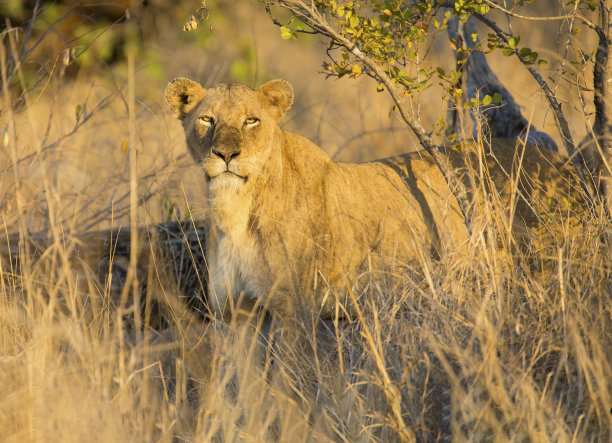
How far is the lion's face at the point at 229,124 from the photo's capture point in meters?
3.52

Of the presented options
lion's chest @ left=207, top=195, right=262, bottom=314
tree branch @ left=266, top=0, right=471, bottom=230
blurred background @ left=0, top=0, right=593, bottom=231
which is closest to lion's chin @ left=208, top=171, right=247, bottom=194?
lion's chest @ left=207, top=195, right=262, bottom=314

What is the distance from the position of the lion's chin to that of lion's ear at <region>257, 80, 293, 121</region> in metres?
0.58

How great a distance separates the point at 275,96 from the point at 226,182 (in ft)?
2.35

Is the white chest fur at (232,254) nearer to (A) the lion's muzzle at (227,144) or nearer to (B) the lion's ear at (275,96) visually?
(A) the lion's muzzle at (227,144)

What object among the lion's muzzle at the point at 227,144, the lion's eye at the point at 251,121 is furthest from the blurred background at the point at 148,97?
the lion's muzzle at the point at 227,144

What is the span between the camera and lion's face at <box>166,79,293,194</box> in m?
3.52

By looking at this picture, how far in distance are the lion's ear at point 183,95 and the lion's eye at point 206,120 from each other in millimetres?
238

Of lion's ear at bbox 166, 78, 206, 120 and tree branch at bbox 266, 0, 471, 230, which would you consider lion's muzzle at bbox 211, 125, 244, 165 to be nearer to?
lion's ear at bbox 166, 78, 206, 120

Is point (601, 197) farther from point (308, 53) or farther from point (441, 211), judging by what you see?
point (308, 53)

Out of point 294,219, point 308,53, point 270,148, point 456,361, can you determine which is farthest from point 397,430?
point 308,53

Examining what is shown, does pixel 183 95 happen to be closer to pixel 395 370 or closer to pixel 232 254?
pixel 232 254

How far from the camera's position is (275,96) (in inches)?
158

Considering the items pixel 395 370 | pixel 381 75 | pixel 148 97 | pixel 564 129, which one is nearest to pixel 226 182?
pixel 381 75

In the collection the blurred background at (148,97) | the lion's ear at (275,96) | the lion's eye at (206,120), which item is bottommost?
the blurred background at (148,97)
